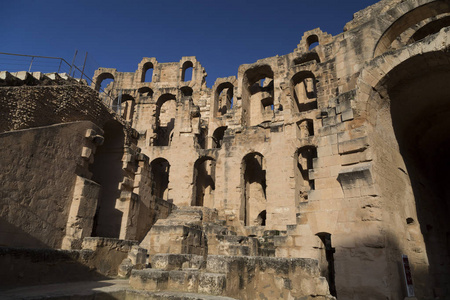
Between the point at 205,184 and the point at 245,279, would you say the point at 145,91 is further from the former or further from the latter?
the point at 245,279

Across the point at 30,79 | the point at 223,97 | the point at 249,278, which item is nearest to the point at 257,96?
the point at 223,97

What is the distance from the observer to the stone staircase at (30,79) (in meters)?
7.91

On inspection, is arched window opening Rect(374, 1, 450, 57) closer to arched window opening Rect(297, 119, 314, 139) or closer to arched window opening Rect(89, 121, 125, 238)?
arched window opening Rect(89, 121, 125, 238)

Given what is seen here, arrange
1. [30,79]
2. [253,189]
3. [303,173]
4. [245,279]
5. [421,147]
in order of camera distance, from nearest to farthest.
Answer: [245,279]
[30,79]
[421,147]
[303,173]
[253,189]

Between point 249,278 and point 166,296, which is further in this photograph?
point 249,278

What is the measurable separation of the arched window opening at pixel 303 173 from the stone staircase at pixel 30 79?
1164 cm

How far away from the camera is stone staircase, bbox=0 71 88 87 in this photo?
791 cm

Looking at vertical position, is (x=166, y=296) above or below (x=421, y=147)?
below

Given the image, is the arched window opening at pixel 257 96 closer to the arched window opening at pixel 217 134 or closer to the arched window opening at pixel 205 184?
the arched window opening at pixel 217 134

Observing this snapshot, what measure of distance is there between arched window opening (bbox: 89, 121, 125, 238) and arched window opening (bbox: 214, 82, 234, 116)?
1276 centimetres

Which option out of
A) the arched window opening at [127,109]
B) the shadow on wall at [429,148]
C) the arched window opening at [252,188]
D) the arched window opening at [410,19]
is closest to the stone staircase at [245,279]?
the shadow on wall at [429,148]

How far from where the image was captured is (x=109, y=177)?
12258 millimetres

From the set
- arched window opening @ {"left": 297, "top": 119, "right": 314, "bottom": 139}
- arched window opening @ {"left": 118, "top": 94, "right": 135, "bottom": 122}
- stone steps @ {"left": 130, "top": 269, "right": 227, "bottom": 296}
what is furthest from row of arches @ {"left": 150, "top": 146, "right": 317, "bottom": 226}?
stone steps @ {"left": 130, "top": 269, "right": 227, "bottom": 296}

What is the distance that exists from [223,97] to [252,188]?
992 centimetres
